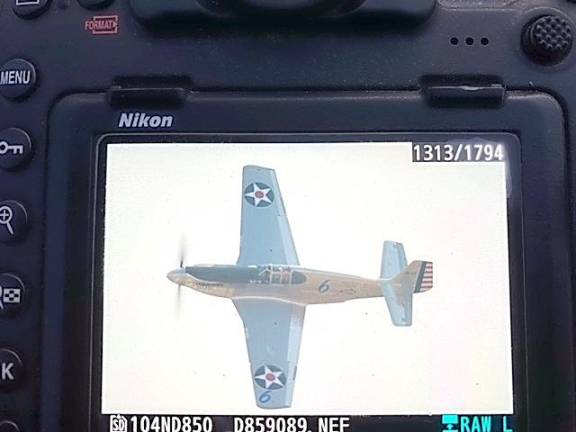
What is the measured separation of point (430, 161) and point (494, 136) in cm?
4

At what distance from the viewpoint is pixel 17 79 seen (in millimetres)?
527

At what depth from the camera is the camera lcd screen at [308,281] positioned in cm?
49

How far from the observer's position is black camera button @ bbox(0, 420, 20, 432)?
505 mm

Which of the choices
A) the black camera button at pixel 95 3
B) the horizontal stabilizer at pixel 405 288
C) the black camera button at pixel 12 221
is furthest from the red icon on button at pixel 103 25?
the horizontal stabilizer at pixel 405 288

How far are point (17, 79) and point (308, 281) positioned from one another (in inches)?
8.4

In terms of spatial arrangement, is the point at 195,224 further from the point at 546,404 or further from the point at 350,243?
the point at 546,404

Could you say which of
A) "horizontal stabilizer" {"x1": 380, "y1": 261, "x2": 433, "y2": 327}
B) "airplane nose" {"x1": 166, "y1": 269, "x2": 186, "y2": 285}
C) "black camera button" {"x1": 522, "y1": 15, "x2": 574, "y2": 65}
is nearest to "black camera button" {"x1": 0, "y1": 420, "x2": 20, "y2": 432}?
"airplane nose" {"x1": 166, "y1": 269, "x2": 186, "y2": 285}

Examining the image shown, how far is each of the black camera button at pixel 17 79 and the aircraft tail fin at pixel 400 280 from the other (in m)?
0.23

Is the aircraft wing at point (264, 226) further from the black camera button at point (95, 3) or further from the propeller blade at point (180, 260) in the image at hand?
the black camera button at point (95, 3)

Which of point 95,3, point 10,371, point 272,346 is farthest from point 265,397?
point 95,3

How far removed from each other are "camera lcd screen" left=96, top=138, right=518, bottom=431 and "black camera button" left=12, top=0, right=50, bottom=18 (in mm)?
107

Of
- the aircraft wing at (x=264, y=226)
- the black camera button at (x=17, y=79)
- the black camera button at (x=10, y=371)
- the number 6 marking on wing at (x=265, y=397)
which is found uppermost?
the black camera button at (x=17, y=79)

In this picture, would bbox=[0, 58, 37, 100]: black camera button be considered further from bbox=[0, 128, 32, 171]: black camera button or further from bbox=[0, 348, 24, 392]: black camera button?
bbox=[0, 348, 24, 392]: black camera button

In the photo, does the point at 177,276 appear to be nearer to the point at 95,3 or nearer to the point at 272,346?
the point at 272,346
